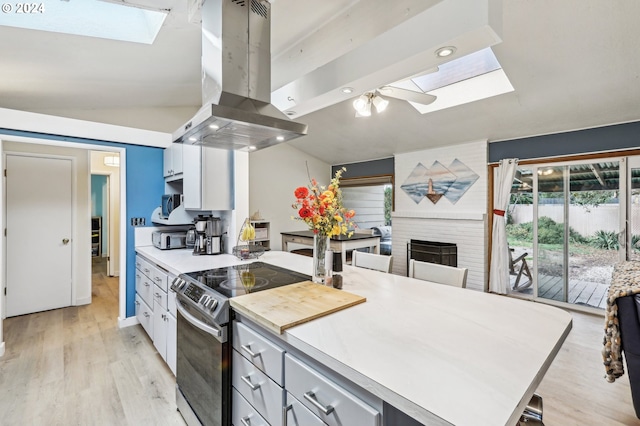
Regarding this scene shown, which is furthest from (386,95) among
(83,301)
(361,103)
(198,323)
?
(83,301)

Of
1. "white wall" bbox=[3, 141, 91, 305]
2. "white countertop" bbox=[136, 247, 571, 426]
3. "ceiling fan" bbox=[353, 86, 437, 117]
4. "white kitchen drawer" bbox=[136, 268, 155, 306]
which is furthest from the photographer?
"white wall" bbox=[3, 141, 91, 305]

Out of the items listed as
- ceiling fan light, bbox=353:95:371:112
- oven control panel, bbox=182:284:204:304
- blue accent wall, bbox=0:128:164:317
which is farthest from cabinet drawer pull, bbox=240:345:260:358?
blue accent wall, bbox=0:128:164:317

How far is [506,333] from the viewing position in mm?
1112

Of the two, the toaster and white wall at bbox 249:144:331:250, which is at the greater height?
white wall at bbox 249:144:331:250

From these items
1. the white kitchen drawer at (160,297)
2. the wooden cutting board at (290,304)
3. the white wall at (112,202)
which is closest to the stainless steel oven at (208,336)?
the wooden cutting board at (290,304)

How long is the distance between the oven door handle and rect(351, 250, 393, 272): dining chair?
4.32 ft

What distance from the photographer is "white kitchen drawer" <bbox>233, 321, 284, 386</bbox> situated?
3.89 ft

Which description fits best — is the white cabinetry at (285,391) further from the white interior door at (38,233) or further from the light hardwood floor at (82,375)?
the white interior door at (38,233)

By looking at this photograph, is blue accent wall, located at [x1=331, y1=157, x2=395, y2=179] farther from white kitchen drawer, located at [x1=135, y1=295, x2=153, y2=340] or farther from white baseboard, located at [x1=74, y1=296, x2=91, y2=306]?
white baseboard, located at [x1=74, y1=296, x2=91, y2=306]

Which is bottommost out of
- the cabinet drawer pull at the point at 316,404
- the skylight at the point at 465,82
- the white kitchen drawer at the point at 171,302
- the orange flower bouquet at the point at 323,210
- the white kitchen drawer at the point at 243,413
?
the white kitchen drawer at the point at 243,413

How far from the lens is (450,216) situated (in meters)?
4.76

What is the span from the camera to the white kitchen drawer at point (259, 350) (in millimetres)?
1185

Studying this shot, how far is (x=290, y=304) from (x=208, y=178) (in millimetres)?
1941

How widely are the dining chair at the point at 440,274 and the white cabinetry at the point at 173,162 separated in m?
2.64
